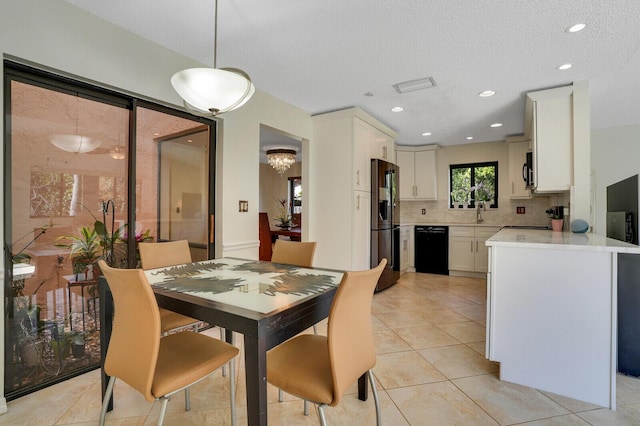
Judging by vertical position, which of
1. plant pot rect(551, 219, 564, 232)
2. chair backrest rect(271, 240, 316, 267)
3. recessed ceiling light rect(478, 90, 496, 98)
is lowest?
chair backrest rect(271, 240, 316, 267)

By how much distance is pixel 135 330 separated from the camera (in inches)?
48.1

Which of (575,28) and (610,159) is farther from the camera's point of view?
(610,159)

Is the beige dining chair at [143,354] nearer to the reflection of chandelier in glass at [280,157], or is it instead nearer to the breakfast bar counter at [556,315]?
the breakfast bar counter at [556,315]

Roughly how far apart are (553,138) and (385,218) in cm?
212

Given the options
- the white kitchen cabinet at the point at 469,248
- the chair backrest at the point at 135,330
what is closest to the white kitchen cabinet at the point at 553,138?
the white kitchen cabinet at the point at 469,248

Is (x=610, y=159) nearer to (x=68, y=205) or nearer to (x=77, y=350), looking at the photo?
(x=68, y=205)

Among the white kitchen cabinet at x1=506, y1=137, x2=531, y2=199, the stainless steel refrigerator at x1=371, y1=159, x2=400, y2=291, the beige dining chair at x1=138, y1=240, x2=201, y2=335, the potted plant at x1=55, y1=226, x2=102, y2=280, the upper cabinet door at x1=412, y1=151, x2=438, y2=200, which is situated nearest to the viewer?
the beige dining chair at x1=138, y1=240, x2=201, y2=335

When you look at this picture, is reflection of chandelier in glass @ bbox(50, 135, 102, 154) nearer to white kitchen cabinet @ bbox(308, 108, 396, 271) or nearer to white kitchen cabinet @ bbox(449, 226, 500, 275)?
white kitchen cabinet @ bbox(308, 108, 396, 271)

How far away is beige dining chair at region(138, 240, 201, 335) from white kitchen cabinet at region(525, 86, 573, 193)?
3.46m

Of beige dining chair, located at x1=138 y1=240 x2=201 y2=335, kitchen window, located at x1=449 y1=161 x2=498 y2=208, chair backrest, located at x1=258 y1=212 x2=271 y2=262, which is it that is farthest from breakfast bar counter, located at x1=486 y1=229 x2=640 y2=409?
chair backrest, located at x1=258 y1=212 x2=271 y2=262

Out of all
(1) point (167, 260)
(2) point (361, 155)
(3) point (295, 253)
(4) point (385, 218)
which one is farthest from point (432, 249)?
(1) point (167, 260)

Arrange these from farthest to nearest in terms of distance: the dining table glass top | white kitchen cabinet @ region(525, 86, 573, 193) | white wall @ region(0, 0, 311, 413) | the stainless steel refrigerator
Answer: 1. the stainless steel refrigerator
2. white kitchen cabinet @ region(525, 86, 573, 193)
3. white wall @ region(0, 0, 311, 413)
4. the dining table glass top

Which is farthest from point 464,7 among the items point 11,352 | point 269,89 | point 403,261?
point 403,261

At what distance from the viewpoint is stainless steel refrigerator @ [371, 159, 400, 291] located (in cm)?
417
